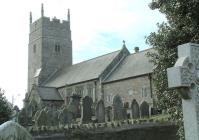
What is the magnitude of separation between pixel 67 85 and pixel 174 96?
42.2m

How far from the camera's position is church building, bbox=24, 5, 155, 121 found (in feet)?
132

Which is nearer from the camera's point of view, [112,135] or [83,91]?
[112,135]

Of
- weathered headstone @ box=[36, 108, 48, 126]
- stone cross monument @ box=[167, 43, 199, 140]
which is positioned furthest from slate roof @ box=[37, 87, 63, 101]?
stone cross monument @ box=[167, 43, 199, 140]

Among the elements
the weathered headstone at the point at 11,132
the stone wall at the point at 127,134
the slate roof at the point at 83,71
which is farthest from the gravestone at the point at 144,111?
the weathered headstone at the point at 11,132

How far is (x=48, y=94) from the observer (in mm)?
52469

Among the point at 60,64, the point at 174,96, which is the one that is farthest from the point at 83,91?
the point at 174,96

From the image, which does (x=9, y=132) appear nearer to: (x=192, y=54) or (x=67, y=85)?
(x=192, y=54)

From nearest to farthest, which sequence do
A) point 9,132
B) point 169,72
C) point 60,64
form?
point 169,72, point 9,132, point 60,64

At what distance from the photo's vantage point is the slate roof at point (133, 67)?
1619 inches

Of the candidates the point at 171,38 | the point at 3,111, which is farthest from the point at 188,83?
the point at 3,111

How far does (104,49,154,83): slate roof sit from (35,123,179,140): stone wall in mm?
21309

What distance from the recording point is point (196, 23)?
10.6 metres

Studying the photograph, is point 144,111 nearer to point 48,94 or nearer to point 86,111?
point 86,111

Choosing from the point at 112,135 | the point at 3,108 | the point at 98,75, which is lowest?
the point at 112,135
